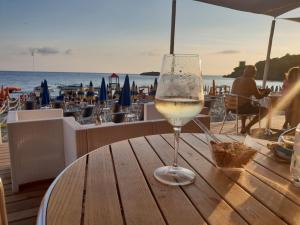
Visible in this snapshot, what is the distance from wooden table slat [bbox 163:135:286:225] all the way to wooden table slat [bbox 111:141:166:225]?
0.63 ft

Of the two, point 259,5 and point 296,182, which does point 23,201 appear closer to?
point 296,182

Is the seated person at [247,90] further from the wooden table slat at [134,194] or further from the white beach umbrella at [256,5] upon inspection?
the wooden table slat at [134,194]

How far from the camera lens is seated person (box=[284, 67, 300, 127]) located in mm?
4340

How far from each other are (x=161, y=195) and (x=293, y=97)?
15.5 ft

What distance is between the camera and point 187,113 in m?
0.64

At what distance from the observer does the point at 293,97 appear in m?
4.47

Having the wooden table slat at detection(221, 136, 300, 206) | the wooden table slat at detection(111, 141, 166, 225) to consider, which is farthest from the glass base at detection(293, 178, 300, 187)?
the wooden table slat at detection(111, 141, 166, 225)

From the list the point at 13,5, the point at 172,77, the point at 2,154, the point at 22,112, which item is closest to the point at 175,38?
the point at 22,112

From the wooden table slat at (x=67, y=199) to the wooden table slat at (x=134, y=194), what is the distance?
0.10 meters

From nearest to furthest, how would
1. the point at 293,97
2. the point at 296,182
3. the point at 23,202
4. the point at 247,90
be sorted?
1. the point at 296,182
2. the point at 23,202
3. the point at 293,97
4. the point at 247,90

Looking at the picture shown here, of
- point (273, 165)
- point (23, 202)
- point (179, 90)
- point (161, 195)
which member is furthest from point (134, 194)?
point (23, 202)

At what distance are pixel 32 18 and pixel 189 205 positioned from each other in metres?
32.9

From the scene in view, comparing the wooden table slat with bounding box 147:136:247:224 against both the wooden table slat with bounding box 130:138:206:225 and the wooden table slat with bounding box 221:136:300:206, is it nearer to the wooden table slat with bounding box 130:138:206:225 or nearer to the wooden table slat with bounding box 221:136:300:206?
the wooden table slat with bounding box 130:138:206:225

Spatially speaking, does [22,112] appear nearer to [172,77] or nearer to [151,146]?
[151,146]
